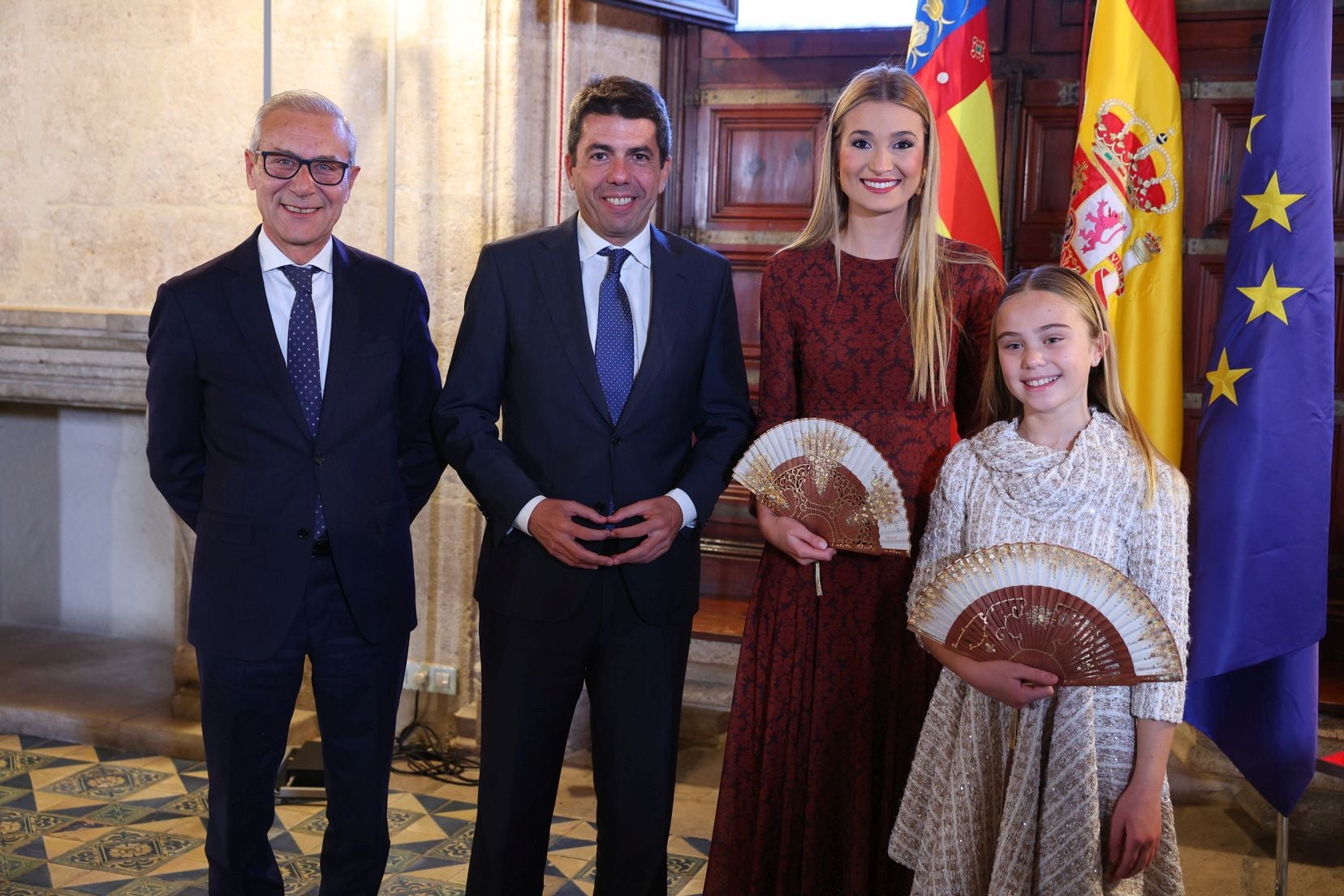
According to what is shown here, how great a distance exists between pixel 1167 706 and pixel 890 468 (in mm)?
666

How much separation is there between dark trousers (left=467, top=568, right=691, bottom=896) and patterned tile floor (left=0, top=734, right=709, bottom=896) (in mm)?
801

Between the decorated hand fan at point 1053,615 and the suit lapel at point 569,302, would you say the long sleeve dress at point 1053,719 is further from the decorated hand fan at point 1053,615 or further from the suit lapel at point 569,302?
the suit lapel at point 569,302

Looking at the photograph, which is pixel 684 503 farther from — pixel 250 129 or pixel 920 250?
pixel 250 129

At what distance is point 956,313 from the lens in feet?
8.54

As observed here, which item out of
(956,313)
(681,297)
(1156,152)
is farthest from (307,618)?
(1156,152)

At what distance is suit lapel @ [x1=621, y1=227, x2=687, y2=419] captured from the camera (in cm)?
250

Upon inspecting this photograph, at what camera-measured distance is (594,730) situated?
259cm

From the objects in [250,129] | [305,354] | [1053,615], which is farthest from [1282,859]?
[250,129]

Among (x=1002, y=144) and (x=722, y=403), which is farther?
(x=1002, y=144)

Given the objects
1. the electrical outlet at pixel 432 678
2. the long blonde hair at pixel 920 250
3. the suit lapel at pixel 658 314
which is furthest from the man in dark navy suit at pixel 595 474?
the electrical outlet at pixel 432 678

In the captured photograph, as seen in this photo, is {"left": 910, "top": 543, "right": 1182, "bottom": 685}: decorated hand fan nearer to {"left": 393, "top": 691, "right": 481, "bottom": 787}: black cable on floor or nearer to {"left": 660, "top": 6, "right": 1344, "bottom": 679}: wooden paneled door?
{"left": 660, "top": 6, "right": 1344, "bottom": 679}: wooden paneled door

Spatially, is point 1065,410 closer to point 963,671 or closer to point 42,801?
point 963,671

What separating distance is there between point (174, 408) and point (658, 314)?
1025mm

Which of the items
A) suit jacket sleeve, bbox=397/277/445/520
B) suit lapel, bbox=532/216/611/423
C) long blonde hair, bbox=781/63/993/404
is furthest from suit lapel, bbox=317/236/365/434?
long blonde hair, bbox=781/63/993/404
